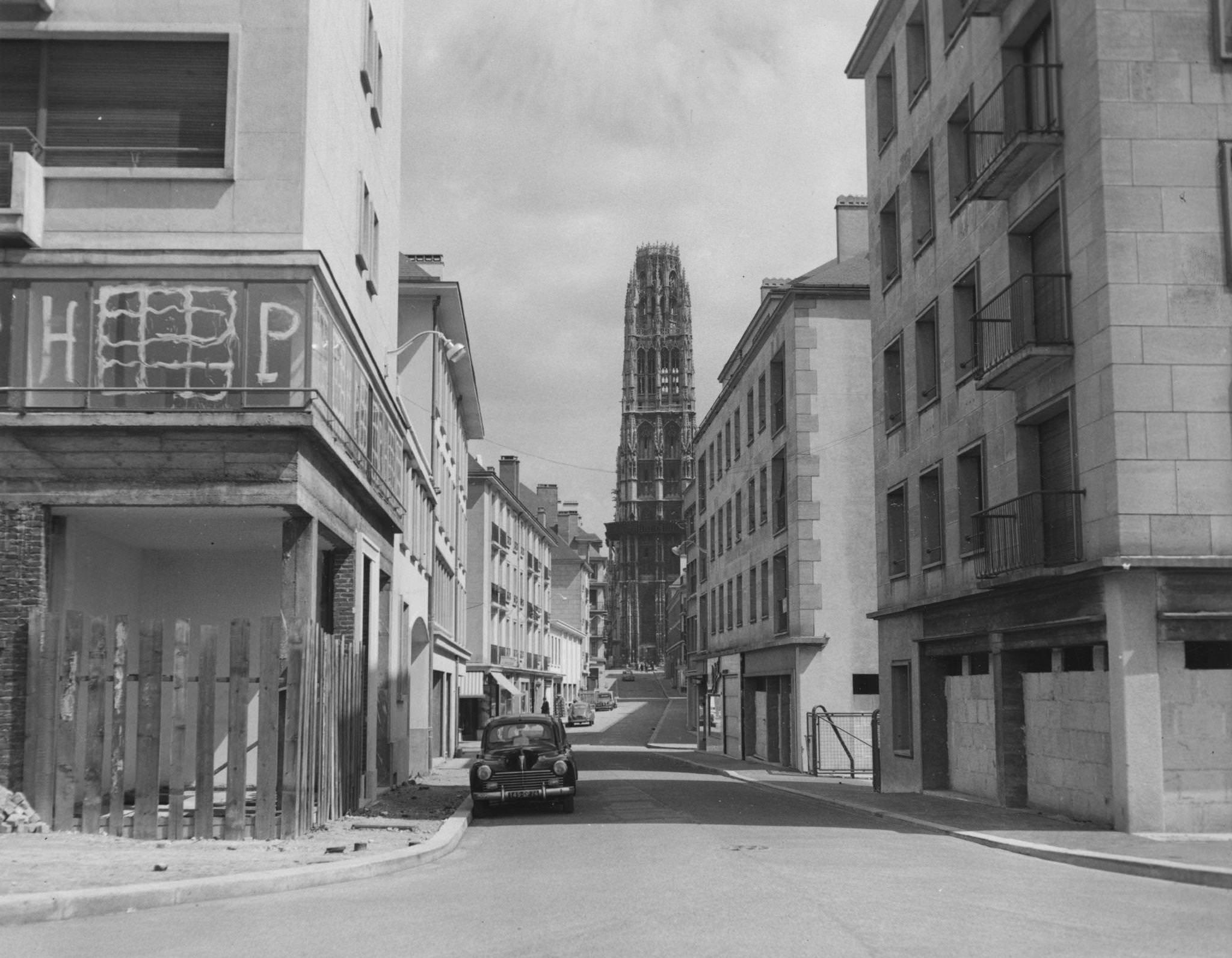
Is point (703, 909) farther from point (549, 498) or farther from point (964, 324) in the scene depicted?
point (549, 498)

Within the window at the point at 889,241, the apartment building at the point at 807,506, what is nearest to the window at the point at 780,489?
the apartment building at the point at 807,506

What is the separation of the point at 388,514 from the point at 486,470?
39315 mm

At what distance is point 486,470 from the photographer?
6306 cm

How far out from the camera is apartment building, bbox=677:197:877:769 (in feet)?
115

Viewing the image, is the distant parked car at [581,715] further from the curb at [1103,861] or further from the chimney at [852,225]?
the curb at [1103,861]

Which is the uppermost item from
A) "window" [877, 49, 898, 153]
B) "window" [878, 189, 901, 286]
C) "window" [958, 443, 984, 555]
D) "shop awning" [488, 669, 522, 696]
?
"window" [877, 49, 898, 153]

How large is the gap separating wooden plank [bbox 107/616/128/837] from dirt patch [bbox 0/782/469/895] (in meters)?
0.27

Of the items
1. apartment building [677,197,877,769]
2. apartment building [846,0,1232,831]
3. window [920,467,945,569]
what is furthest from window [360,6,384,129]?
apartment building [677,197,877,769]

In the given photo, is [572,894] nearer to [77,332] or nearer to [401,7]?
[77,332]

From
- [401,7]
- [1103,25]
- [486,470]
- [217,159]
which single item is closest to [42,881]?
[217,159]

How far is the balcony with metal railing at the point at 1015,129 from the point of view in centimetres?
1861

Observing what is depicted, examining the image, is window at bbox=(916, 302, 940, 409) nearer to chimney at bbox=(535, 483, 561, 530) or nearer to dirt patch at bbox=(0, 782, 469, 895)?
dirt patch at bbox=(0, 782, 469, 895)

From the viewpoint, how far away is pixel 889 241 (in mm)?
28453

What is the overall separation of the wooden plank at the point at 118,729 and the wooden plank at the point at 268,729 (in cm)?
150
